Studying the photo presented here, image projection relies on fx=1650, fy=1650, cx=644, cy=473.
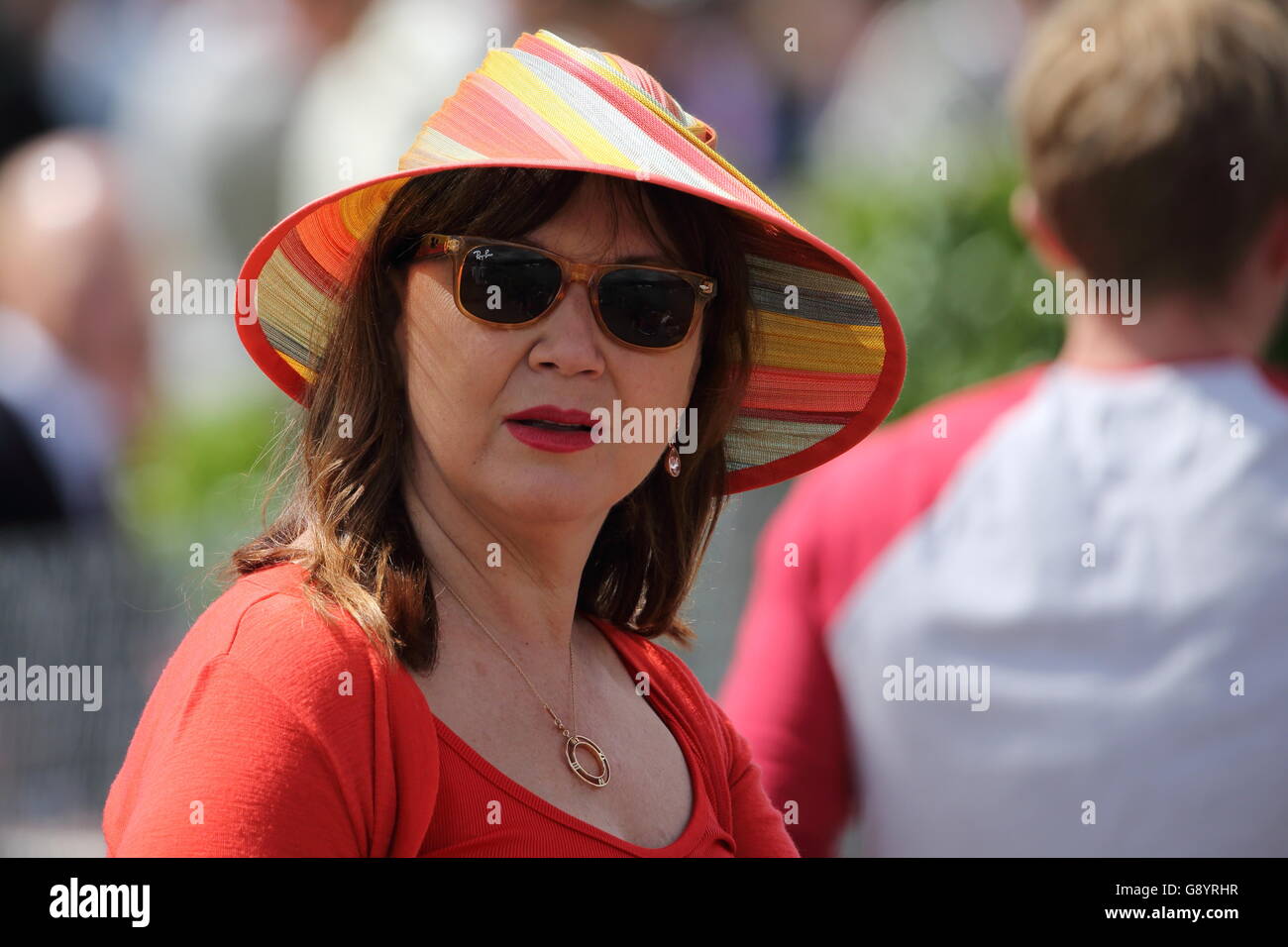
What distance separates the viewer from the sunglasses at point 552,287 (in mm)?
2008

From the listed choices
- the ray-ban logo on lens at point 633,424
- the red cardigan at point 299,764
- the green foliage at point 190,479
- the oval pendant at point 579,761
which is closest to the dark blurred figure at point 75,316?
the green foliage at point 190,479

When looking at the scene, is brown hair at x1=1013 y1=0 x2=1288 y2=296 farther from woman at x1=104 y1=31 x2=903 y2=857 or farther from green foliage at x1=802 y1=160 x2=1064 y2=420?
green foliage at x1=802 y1=160 x2=1064 y2=420

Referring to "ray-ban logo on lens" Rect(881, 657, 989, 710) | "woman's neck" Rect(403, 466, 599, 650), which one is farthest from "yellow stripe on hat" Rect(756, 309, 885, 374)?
"ray-ban logo on lens" Rect(881, 657, 989, 710)

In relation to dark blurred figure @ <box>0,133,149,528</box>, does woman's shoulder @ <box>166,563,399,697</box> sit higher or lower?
lower

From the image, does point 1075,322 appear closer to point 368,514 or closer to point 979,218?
point 368,514

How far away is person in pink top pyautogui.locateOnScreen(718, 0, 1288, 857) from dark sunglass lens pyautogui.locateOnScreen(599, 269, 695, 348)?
90 centimetres

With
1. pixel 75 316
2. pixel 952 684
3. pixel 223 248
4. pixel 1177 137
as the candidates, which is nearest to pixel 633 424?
pixel 952 684

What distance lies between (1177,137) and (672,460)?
1133 mm

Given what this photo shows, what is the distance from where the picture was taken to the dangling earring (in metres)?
2.44

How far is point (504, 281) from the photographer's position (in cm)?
201

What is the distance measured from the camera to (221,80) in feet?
21.1

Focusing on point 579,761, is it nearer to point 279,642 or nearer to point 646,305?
point 279,642

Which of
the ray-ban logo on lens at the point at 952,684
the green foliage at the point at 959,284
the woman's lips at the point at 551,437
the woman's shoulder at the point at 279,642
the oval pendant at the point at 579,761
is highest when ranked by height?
the green foliage at the point at 959,284

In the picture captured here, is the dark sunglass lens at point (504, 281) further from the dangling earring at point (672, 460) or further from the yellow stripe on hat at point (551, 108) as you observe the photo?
the dangling earring at point (672, 460)
